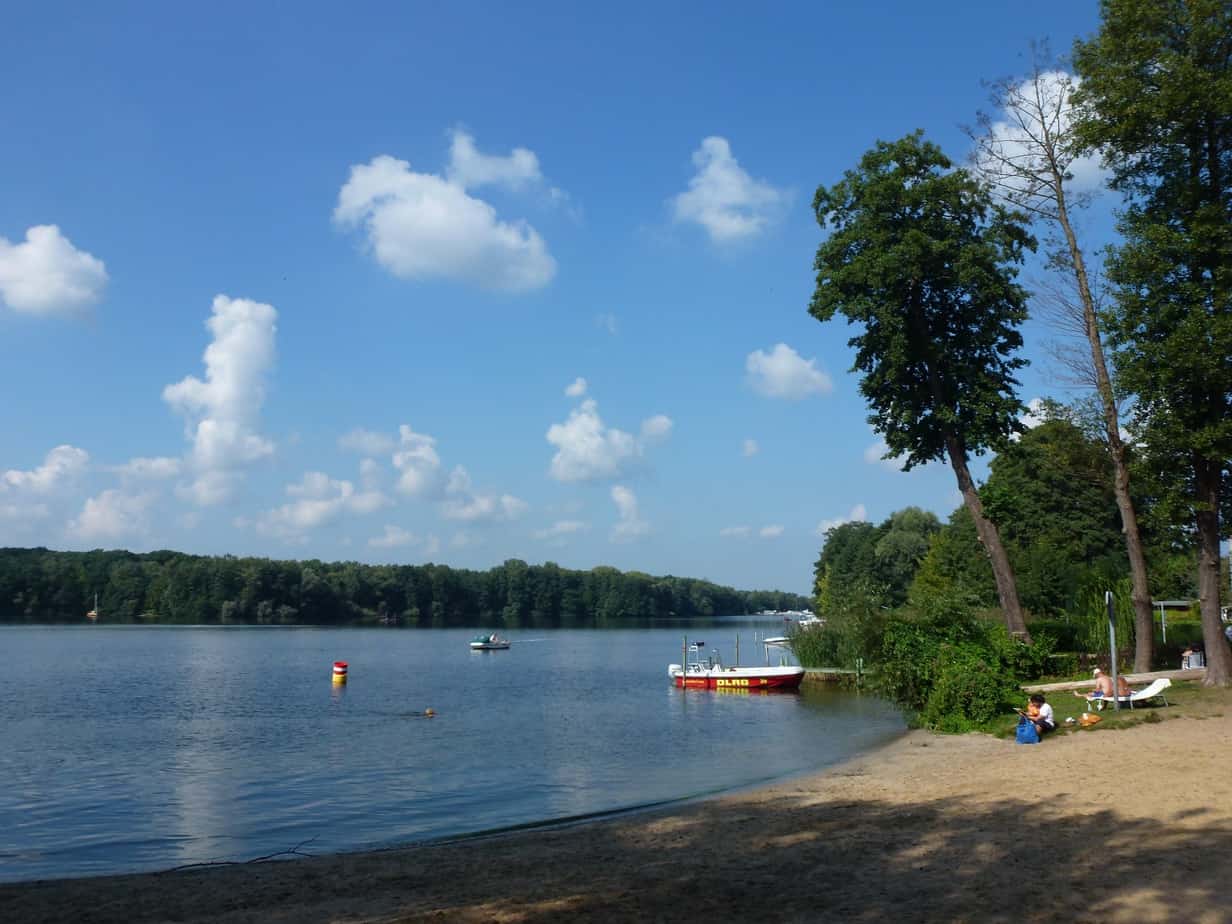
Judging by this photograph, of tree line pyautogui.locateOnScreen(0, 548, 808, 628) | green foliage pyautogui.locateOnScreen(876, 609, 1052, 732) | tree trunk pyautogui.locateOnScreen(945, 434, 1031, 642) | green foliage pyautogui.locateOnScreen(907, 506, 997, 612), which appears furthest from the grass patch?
tree line pyautogui.locateOnScreen(0, 548, 808, 628)

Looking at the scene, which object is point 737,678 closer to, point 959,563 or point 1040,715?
point 1040,715

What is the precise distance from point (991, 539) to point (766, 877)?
23651 mm

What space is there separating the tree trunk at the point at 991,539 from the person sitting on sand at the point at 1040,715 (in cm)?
1127

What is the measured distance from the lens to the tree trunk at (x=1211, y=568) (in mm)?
24562

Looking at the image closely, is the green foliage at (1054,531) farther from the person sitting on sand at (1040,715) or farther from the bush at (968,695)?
the person sitting on sand at (1040,715)

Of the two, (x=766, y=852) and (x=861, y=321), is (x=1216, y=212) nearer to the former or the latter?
(x=861, y=321)

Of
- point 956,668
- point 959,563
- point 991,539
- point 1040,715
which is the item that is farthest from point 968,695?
point 959,563

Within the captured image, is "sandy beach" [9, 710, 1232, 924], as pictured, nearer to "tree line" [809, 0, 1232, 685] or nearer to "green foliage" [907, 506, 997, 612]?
"tree line" [809, 0, 1232, 685]

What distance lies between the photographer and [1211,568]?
25.2 meters

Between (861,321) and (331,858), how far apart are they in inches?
948

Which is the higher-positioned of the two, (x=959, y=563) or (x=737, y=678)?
(x=959, y=563)

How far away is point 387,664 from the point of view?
7119 centimetres

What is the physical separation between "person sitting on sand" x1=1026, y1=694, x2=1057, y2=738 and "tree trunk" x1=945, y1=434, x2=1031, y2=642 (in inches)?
444

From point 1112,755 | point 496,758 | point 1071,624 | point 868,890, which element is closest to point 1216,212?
point 1112,755
